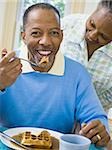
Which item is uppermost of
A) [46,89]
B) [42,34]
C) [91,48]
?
[42,34]

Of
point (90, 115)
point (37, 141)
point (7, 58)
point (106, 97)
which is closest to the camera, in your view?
point (37, 141)

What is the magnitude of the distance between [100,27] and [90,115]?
486 mm

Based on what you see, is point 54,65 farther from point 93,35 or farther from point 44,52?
point 93,35

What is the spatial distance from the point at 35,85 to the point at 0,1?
5.87 ft

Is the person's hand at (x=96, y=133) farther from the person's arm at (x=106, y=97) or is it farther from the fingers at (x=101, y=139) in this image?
the person's arm at (x=106, y=97)

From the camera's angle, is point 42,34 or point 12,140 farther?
point 42,34

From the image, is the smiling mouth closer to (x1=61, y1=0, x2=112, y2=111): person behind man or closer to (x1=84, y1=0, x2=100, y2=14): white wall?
(x1=61, y1=0, x2=112, y2=111): person behind man

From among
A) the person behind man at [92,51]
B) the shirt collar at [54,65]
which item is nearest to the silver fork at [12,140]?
the shirt collar at [54,65]

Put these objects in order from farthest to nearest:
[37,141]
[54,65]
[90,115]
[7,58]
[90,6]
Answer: [90,6] < [54,65] < [90,115] < [7,58] < [37,141]

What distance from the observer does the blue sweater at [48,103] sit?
139 centimetres

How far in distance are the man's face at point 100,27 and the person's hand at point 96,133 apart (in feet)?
1.82

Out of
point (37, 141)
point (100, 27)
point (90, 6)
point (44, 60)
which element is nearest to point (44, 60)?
point (44, 60)

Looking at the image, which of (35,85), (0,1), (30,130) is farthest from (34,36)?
(0,1)

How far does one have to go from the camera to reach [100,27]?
1.62m
